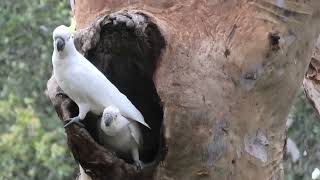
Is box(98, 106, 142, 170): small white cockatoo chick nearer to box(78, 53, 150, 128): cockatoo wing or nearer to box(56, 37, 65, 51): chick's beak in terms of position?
box(78, 53, 150, 128): cockatoo wing

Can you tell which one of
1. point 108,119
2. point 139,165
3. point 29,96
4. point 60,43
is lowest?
point 29,96

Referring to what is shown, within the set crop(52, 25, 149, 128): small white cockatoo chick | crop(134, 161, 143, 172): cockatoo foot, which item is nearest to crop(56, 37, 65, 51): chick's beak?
crop(52, 25, 149, 128): small white cockatoo chick

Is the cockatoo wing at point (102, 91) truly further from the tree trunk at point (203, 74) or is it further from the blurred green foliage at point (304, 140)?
the blurred green foliage at point (304, 140)

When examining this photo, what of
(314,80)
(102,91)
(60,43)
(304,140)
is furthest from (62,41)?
(304,140)

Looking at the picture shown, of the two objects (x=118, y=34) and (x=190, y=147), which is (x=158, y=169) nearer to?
(x=190, y=147)

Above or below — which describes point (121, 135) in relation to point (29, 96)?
above

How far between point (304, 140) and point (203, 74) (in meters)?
1.74

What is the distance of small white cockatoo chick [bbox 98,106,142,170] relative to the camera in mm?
1556

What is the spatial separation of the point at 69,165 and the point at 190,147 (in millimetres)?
1702

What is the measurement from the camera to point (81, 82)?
5.12 ft

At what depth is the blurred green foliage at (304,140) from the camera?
3.11m

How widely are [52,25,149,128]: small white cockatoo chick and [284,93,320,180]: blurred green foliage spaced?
1.60 metres

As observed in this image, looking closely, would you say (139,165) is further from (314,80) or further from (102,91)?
(314,80)

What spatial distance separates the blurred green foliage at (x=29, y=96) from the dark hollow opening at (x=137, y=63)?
146cm
